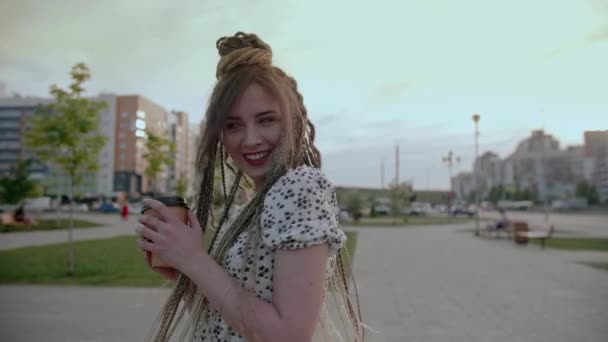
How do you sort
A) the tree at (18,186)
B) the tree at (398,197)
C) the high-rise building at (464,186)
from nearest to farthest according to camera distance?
the tree at (18,186) → the tree at (398,197) → the high-rise building at (464,186)

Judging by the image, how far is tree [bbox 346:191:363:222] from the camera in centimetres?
3688

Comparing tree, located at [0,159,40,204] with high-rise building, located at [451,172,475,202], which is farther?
high-rise building, located at [451,172,475,202]

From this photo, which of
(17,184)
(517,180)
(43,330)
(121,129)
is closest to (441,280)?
(43,330)

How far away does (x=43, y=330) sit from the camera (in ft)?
18.7

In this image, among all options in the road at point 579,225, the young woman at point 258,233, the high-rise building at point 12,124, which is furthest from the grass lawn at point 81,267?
the high-rise building at point 12,124

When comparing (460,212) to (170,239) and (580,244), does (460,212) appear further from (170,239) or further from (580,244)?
(170,239)

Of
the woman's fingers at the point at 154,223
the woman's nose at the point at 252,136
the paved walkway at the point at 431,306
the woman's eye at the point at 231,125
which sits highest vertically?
the woman's eye at the point at 231,125

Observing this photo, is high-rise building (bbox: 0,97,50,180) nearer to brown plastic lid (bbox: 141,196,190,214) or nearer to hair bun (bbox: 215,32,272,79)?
hair bun (bbox: 215,32,272,79)

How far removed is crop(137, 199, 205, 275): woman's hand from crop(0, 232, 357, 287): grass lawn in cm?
790

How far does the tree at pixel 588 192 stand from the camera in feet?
280

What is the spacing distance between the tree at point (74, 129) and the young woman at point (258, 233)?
1013 centimetres

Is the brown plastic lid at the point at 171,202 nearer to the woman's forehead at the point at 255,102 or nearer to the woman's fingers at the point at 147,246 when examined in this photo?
the woman's fingers at the point at 147,246

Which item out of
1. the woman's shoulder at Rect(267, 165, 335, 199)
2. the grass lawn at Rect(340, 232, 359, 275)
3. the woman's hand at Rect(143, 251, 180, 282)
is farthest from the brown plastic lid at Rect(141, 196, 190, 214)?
the grass lawn at Rect(340, 232, 359, 275)

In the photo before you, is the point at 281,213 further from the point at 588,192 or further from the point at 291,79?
the point at 588,192
